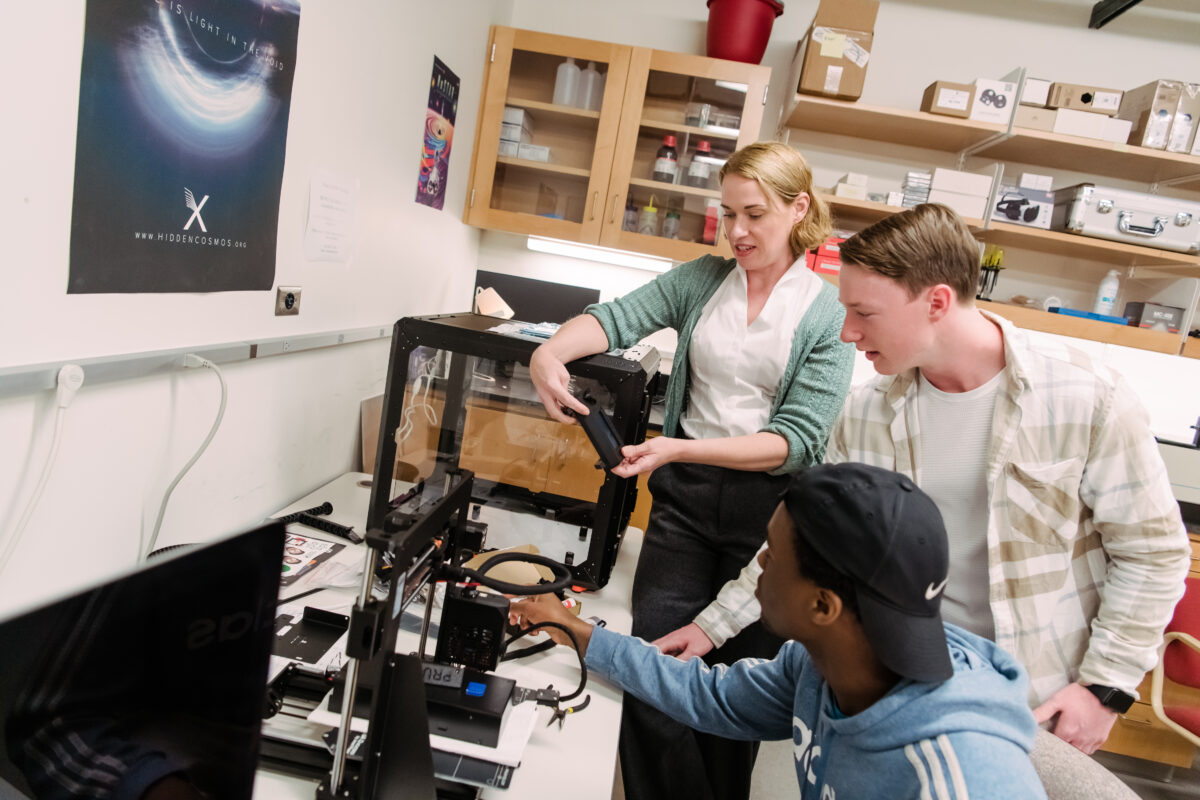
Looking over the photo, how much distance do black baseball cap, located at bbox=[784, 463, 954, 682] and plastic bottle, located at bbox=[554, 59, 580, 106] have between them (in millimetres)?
2547

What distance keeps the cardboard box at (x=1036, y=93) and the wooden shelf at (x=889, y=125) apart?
17 cm

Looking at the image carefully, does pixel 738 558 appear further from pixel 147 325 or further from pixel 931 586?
pixel 147 325

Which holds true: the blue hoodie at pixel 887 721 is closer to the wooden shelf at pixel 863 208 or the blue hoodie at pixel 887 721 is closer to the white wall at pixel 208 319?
the white wall at pixel 208 319

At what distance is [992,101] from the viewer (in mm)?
2854

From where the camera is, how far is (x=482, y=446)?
168 centimetres

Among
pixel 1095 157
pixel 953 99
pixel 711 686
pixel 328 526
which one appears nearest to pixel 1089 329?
pixel 1095 157

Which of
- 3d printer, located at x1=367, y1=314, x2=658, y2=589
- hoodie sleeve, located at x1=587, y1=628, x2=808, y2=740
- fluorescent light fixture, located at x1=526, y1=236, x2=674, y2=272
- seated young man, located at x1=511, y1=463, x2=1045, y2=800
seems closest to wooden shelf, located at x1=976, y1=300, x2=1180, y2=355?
fluorescent light fixture, located at x1=526, y1=236, x2=674, y2=272

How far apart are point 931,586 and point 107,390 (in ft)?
3.64

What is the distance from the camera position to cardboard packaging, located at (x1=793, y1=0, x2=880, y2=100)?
109 inches

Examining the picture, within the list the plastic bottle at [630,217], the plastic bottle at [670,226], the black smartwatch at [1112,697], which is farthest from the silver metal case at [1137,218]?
the black smartwatch at [1112,697]

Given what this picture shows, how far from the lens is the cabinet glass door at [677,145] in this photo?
287 centimetres

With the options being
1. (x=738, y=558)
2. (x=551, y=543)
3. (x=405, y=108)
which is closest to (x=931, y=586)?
(x=738, y=558)

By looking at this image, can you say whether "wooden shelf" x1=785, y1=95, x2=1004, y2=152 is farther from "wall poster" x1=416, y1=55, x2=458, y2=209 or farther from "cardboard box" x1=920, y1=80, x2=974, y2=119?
"wall poster" x1=416, y1=55, x2=458, y2=209

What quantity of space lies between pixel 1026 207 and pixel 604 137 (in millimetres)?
1695
